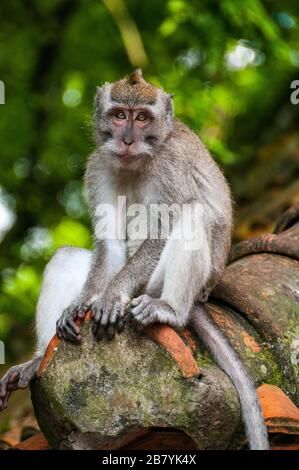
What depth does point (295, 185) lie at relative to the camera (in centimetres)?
877

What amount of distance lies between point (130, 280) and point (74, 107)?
655 centimetres

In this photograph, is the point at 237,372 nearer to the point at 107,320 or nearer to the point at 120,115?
the point at 107,320

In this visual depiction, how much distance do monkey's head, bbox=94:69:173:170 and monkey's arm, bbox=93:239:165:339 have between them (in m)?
0.72

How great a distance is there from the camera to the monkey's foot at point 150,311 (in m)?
4.80

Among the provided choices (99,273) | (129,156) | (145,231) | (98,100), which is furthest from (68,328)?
(98,100)

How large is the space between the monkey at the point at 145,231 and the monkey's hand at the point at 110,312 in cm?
1

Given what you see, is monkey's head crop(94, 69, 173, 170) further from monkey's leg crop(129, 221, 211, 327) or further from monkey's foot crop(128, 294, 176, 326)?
monkey's foot crop(128, 294, 176, 326)

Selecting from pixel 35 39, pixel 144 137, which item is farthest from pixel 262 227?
pixel 35 39

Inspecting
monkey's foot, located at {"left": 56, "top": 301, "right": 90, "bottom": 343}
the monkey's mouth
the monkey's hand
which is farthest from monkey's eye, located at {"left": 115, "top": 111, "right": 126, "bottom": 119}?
monkey's foot, located at {"left": 56, "top": 301, "right": 90, "bottom": 343}

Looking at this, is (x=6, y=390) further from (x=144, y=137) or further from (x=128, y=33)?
(x=128, y=33)

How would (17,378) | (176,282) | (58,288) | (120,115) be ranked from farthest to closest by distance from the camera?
(120,115) → (58,288) → (17,378) → (176,282)

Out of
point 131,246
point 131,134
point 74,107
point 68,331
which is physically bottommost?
point 68,331

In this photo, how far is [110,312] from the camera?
4.91m

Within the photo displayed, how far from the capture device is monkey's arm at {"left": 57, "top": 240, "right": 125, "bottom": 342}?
5.50 m
